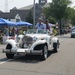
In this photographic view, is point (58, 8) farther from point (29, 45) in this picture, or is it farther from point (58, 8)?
point (29, 45)

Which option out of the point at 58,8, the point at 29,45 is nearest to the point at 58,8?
the point at 58,8

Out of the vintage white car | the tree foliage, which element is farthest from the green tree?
the vintage white car

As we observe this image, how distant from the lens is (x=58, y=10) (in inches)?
2184

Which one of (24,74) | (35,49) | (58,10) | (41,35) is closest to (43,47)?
(35,49)

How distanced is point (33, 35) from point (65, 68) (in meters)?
3.60

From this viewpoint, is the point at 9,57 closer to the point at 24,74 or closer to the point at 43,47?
the point at 43,47

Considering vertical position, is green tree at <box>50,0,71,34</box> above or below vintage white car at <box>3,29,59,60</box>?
above

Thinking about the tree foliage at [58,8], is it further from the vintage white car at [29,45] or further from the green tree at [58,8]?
the vintage white car at [29,45]

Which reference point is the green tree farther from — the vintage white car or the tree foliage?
the vintage white car

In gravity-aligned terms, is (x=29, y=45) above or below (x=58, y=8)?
below

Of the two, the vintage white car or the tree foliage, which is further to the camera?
the tree foliage

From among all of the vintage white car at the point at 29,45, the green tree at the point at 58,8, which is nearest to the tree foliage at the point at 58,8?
the green tree at the point at 58,8

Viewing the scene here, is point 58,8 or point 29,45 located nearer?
point 29,45

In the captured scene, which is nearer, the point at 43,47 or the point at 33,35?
the point at 43,47
